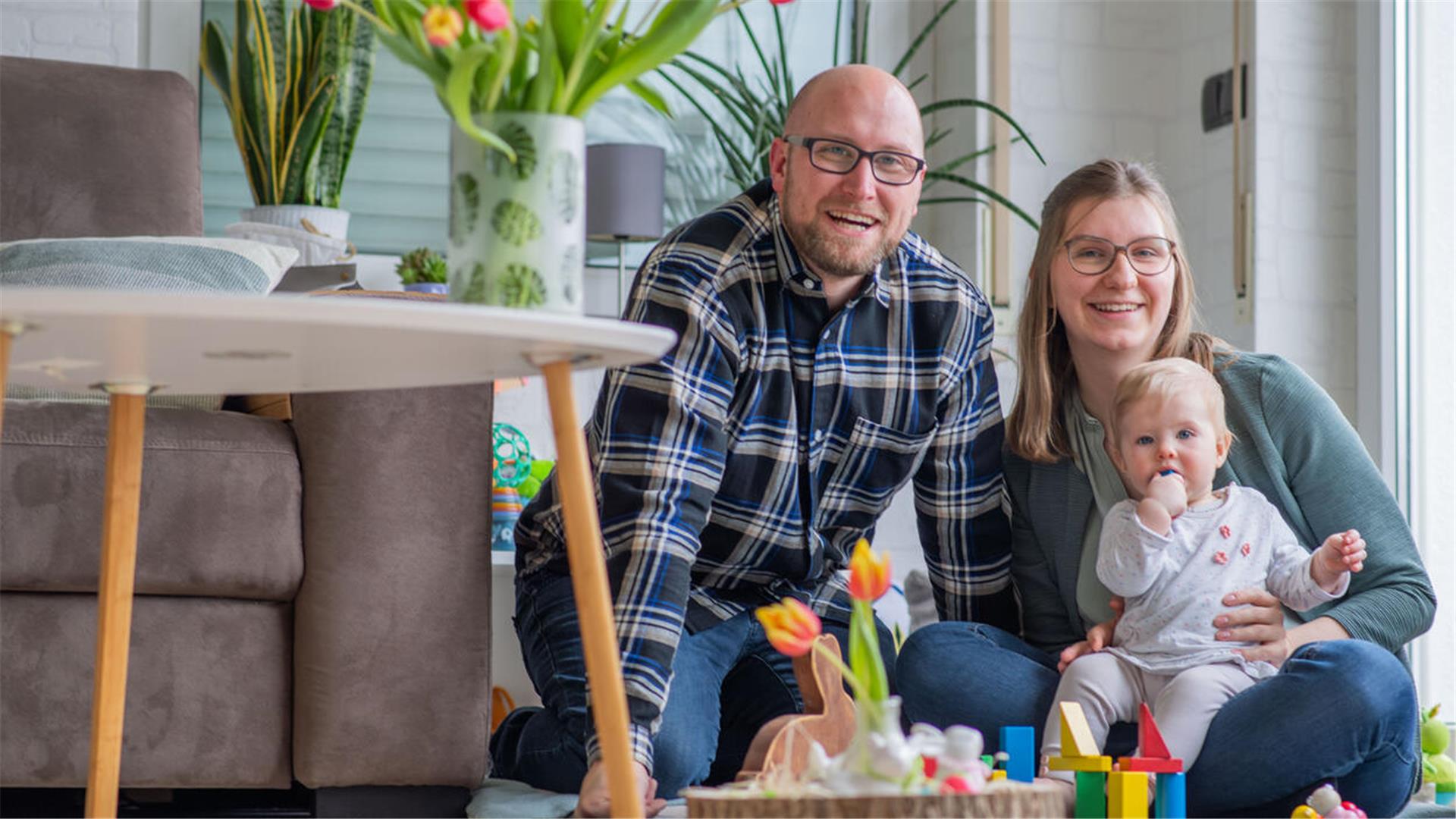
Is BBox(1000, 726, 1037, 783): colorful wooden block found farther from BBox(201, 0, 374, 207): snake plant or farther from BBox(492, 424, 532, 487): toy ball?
BBox(201, 0, 374, 207): snake plant

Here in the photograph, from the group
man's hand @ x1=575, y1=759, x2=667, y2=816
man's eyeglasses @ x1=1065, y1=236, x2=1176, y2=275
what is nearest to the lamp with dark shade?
man's eyeglasses @ x1=1065, y1=236, x2=1176, y2=275

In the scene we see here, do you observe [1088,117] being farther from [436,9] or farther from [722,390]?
[436,9]

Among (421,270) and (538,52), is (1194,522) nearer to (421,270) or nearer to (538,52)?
(538,52)

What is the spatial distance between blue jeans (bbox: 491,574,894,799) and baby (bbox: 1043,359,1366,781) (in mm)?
380

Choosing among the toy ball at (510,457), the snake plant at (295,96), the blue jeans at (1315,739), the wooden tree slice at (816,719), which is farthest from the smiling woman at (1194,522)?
the snake plant at (295,96)

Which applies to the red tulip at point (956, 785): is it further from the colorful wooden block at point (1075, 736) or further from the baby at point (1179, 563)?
the baby at point (1179, 563)

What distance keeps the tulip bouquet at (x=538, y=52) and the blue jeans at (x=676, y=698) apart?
90 centimetres

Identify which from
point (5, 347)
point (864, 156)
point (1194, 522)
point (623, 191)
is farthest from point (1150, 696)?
point (623, 191)

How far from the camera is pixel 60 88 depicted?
89.1 inches

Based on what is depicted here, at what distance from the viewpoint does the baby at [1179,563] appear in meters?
1.63

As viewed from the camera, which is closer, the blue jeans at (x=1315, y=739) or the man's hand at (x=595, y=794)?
the man's hand at (x=595, y=794)

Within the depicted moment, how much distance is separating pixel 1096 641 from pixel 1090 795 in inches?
15.3

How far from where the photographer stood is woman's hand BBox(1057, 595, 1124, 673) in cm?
172

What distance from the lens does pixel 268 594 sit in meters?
1.78
